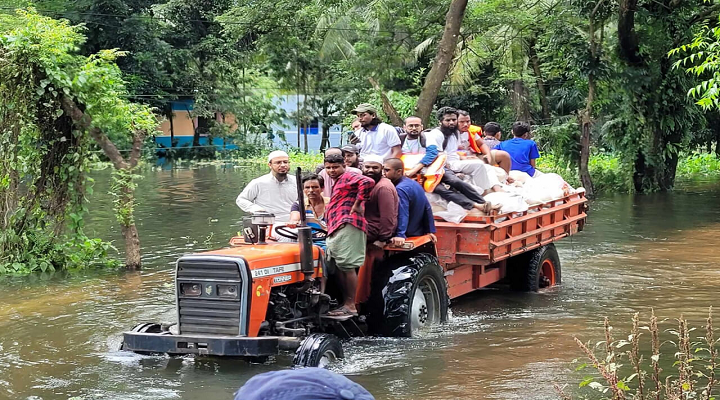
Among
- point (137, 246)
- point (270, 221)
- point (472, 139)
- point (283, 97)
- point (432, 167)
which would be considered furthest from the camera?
point (283, 97)

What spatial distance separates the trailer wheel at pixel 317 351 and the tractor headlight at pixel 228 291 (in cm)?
72

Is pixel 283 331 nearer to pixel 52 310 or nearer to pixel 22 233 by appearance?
pixel 52 310

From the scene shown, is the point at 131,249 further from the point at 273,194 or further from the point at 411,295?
the point at 411,295

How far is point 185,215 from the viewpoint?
2225cm

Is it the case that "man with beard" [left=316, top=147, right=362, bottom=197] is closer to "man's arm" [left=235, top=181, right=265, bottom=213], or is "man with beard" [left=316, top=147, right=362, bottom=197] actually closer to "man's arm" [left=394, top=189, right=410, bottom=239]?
"man's arm" [left=394, top=189, right=410, bottom=239]

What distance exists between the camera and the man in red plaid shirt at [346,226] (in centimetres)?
870

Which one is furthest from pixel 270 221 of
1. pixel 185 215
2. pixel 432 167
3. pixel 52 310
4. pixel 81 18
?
pixel 81 18

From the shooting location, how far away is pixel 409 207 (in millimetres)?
9516

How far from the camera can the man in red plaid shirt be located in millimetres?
8695

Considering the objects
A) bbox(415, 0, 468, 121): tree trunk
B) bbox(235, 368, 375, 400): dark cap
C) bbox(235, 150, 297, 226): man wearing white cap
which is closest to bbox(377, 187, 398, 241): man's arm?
bbox(235, 150, 297, 226): man wearing white cap

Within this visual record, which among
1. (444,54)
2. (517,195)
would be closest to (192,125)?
(444,54)

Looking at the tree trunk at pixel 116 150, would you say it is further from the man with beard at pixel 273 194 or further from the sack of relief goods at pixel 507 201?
the sack of relief goods at pixel 507 201

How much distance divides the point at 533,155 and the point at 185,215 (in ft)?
36.5

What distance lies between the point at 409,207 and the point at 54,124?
6.64m
